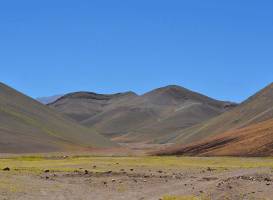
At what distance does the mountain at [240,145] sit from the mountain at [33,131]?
3001 centimetres

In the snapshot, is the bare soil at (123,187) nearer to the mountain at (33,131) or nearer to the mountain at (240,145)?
the mountain at (240,145)

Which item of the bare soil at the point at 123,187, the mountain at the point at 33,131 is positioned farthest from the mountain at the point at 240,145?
the bare soil at the point at 123,187

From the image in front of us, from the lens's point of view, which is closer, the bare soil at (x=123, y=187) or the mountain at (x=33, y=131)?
the bare soil at (x=123, y=187)

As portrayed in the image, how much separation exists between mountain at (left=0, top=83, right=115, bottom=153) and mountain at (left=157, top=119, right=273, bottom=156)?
30011 mm

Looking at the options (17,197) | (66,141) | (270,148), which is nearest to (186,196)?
(17,197)

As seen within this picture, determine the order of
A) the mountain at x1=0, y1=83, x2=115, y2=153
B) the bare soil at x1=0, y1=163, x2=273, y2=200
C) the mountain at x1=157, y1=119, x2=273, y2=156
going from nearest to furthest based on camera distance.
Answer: the bare soil at x1=0, y1=163, x2=273, y2=200
the mountain at x1=157, y1=119, x2=273, y2=156
the mountain at x1=0, y1=83, x2=115, y2=153

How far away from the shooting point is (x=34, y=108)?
19300cm

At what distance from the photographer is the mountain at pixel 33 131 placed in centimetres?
13600

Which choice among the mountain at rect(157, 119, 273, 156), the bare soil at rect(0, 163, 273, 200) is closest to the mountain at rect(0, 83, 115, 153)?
the mountain at rect(157, 119, 273, 156)

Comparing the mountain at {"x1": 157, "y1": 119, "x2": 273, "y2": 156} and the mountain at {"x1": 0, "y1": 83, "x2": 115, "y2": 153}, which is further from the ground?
the mountain at {"x1": 0, "y1": 83, "x2": 115, "y2": 153}

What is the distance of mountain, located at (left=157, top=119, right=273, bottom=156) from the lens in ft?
343

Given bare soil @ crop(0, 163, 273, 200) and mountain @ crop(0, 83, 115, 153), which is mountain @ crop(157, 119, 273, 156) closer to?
mountain @ crop(0, 83, 115, 153)

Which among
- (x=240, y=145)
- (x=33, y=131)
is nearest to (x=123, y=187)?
(x=240, y=145)

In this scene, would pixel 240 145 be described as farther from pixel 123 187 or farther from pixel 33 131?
pixel 123 187
